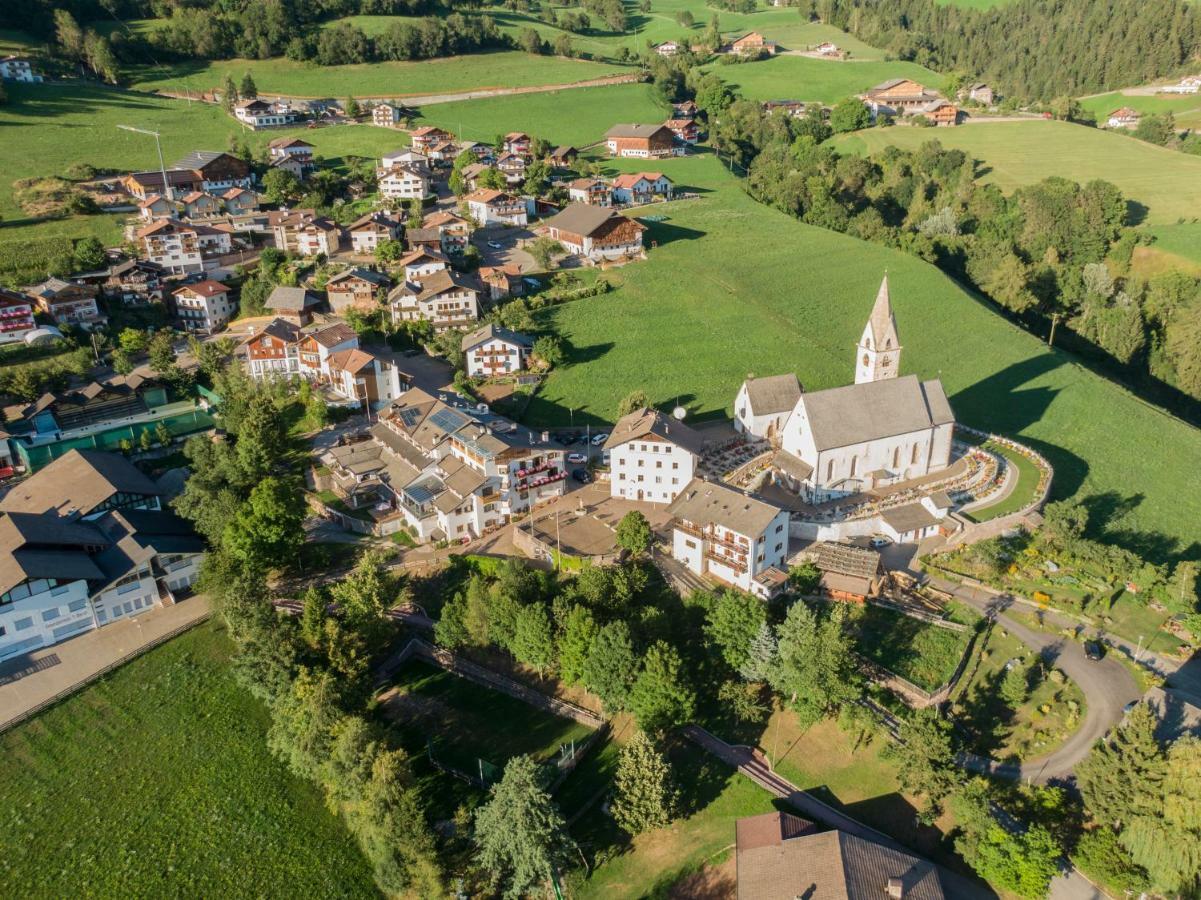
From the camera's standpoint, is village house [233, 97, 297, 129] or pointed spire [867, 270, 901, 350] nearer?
pointed spire [867, 270, 901, 350]

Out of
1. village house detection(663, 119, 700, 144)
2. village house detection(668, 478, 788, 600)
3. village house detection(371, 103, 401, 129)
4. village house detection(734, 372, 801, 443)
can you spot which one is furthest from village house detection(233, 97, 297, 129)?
village house detection(668, 478, 788, 600)

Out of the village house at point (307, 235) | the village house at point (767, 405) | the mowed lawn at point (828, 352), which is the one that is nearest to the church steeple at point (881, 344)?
the village house at point (767, 405)

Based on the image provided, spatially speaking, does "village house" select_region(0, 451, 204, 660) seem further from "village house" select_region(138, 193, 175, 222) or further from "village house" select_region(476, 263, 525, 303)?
"village house" select_region(138, 193, 175, 222)

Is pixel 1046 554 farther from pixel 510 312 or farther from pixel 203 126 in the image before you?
pixel 203 126

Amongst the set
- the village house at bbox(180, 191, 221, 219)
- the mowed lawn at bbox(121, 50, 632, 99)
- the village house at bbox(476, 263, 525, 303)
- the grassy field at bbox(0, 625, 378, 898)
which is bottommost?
the grassy field at bbox(0, 625, 378, 898)

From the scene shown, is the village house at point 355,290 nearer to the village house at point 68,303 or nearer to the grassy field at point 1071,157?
the village house at point 68,303
